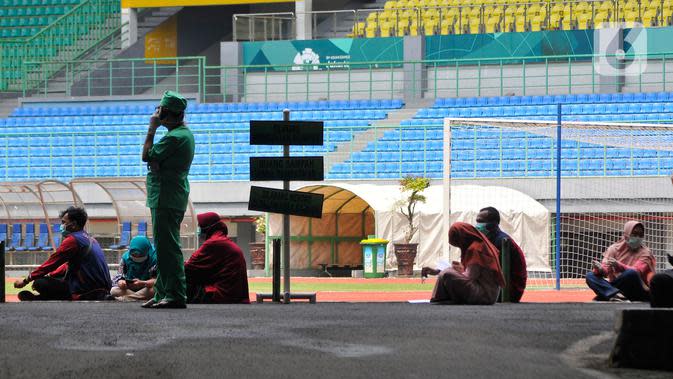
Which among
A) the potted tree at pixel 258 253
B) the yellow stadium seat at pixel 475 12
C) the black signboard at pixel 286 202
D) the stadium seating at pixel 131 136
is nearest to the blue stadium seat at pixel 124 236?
the potted tree at pixel 258 253

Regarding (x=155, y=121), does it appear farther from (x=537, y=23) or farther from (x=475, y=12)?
(x=475, y=12)

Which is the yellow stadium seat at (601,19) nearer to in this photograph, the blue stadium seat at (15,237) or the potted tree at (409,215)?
the potted tree at (409,215)

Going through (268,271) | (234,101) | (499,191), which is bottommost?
(268,271)

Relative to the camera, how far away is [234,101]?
40.1 meters

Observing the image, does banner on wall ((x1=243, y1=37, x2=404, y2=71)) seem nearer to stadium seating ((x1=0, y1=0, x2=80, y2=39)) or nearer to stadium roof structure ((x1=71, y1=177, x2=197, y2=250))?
stadium seating ((x1=0, y1=0, x2=80, y2=39))

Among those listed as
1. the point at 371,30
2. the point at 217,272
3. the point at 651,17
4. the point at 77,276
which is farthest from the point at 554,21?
the point at 77,276

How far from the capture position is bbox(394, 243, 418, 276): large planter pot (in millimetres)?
28672

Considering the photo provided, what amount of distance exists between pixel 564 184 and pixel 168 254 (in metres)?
18.4

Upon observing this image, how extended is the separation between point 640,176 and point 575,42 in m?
12.3

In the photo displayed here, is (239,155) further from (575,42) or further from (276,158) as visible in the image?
(276,158)

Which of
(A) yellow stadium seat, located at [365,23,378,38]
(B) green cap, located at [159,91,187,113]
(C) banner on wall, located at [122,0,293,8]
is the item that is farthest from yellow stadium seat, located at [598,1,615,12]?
(B) green cap, located at [159,91,187,113]

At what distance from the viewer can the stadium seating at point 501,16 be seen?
3903 centimetres

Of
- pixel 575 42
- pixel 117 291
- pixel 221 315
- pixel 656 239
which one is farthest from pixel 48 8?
pixel 221 315

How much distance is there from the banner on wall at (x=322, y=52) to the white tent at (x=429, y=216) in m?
8.63
